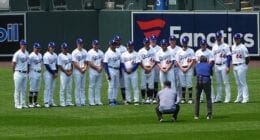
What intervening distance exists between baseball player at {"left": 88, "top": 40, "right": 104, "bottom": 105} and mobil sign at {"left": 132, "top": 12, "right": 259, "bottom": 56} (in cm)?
1390

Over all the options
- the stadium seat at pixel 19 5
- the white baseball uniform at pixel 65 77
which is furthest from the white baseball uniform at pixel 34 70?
the stadium seat at pixel 19 5

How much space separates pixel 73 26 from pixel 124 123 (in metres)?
19.5

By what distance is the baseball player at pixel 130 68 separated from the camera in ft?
86.9

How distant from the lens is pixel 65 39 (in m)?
40.8

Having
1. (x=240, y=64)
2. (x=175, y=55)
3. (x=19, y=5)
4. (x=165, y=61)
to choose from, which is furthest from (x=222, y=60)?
(x=19, y=5)

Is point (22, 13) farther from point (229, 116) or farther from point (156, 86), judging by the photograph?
point (229, 116)

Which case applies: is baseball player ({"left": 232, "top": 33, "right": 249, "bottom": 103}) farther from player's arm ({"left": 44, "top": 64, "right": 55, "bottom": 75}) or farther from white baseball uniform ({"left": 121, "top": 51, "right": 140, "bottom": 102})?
player's arm ({"left": 44, "top": 64, "right": 55, "bottom": 75})

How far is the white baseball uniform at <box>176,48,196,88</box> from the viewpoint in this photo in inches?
1040

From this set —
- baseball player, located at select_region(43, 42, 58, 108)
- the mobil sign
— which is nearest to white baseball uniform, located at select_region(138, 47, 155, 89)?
baseball player, located at select_region(43, 42, 58, 108)

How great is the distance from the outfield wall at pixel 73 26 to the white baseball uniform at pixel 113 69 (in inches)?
555

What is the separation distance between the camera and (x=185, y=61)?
26.5 meters

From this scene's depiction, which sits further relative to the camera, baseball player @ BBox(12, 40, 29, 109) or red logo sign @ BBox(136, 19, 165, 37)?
red logo sign @ BBox(136, 19, 165, 37)

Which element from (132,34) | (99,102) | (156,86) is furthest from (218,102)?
(132,34)

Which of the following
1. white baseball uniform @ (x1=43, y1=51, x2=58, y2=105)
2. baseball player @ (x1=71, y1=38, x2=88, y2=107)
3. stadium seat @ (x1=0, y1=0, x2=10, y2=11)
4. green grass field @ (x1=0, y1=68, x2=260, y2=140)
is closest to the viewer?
green grass field @ (x1=0, y1=68, x2=260, y2=140)
